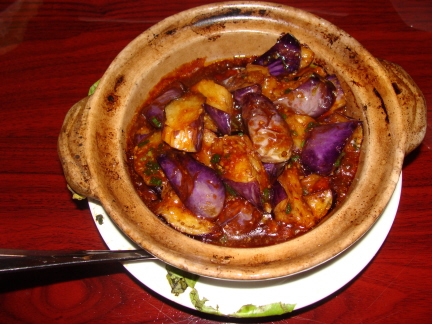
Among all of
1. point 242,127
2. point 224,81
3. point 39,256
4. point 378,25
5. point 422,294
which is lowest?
point 422,294

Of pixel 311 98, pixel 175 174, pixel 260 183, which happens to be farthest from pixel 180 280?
pixel 311 98

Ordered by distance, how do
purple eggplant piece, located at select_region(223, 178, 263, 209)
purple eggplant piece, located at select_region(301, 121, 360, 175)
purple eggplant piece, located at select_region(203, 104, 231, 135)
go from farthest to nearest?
purple eggplant piece, located at select_region(203, 104, 231, 135)
purple eggplant piece, located at select_region(301, 121, 360, 175)
purple eggplant piece, located at select_region(223, 178, 263, 209)

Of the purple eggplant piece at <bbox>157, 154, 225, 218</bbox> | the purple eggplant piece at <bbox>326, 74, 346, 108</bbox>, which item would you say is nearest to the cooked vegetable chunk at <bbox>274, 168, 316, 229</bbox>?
the purple eggplant piece at <bbox>157, 154, 225, 218</bbox>

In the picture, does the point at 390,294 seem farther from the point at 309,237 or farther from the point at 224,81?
the point at 224,81

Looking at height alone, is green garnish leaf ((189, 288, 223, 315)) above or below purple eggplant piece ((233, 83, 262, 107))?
below

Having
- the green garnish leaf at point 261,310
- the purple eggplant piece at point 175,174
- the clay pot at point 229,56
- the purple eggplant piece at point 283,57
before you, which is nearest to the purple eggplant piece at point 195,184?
the purple eggplant piece at point 175,174

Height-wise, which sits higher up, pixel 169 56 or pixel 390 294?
pixel 169 56

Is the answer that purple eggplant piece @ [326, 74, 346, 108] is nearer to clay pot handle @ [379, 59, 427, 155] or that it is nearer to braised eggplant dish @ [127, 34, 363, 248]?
braised eggplant dish @ [127, 34, 363, 248]

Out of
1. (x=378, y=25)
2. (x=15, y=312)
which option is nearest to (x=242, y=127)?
(x=15, y=312)
